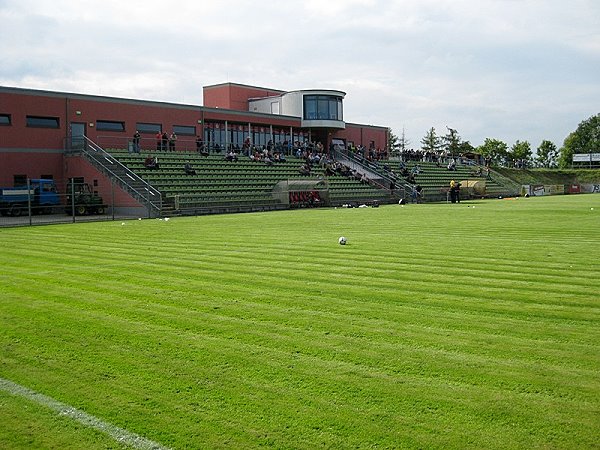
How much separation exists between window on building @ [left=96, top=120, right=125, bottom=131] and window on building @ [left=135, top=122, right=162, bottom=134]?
1.33 meters

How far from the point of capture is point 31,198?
116ft

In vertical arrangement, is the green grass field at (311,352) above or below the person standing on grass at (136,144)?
below

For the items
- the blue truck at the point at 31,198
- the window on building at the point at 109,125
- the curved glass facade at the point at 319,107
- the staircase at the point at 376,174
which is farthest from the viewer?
the curved glass facade at the point at 319,107

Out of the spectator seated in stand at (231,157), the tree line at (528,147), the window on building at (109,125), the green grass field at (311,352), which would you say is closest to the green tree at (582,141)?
the tree line at (528,147)

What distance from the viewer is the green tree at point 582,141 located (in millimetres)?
122812

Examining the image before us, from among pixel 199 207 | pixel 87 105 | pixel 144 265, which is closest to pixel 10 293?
pixel 144 265

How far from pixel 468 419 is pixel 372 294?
14.1ft

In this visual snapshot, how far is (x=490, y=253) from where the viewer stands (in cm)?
1273

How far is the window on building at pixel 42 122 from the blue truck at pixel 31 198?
519 centimetres

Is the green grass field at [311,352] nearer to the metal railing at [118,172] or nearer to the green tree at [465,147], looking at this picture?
the metal railing at [118,172]

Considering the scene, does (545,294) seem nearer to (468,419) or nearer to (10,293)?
(468,419)

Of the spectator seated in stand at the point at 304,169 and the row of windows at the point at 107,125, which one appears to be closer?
the row of windows at the point at 107,125

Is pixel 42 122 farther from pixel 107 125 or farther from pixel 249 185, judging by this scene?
pixel 249 185

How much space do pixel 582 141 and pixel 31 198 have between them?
12288cm
